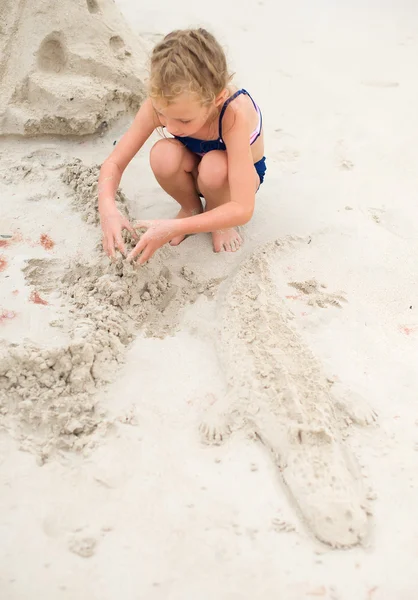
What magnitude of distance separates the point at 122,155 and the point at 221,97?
478 millimetres

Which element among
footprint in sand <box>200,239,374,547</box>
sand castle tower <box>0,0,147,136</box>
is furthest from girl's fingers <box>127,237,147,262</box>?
sand castle tower <box>0,0,147,136</box>

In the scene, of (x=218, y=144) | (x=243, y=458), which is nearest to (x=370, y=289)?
(x=218, y=144)

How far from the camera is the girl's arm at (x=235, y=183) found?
1.92 m

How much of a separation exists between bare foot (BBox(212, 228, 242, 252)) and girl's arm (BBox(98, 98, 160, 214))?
426mm

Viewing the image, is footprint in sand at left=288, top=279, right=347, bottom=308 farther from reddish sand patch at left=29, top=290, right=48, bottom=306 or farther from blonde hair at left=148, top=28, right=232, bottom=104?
reddish sand patch at left=29, top=290, right=48, bottom=306

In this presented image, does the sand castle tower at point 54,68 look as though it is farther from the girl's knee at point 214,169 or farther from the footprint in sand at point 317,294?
the footprint in sand at point 317,294

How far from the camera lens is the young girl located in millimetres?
1705

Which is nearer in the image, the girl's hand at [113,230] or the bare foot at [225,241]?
the girl's hand at [113,230]

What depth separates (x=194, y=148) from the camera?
2.17 meters

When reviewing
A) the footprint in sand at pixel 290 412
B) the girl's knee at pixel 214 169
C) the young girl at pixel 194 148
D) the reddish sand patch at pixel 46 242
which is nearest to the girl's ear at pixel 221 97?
the young girl at pixel 194 148

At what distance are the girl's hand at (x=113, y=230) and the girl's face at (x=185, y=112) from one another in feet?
1.15

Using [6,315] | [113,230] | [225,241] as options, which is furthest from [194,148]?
[6,315]

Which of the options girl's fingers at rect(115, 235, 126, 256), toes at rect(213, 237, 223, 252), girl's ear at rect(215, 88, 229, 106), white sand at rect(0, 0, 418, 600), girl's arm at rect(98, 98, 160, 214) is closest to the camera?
white sand at rect(0, 0, 418, 600)

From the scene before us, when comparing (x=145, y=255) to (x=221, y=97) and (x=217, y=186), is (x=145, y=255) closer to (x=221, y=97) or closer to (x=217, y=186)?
(x=217, y=186)
